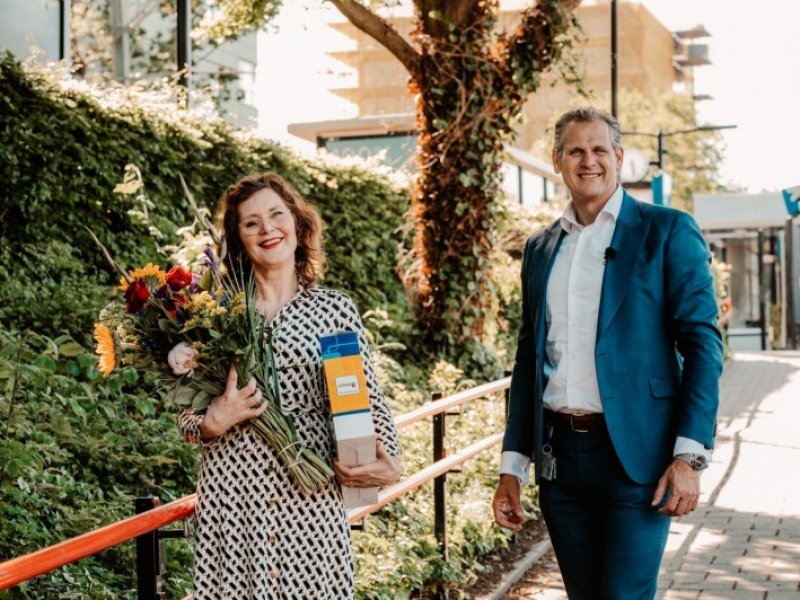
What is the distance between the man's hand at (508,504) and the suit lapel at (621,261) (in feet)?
2.13

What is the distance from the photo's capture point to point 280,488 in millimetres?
3295

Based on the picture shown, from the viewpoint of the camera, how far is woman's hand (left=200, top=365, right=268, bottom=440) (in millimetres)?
3184

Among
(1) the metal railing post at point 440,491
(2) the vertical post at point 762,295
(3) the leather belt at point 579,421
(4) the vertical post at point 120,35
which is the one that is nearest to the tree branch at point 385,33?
Answer: (1) the metal railing post at point 440,491

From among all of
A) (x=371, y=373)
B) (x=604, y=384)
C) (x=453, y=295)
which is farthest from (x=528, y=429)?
(x=453, y=295)

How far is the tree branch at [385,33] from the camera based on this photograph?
1187 centimetres

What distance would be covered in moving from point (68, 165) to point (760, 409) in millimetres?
10482

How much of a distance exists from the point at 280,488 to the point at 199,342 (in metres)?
0.45

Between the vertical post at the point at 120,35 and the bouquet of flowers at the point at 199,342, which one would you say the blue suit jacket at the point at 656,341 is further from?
the vertical post at the point at 120,35

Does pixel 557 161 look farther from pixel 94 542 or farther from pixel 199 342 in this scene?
pixel 94 542

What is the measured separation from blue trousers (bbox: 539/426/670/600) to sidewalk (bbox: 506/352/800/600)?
311cm

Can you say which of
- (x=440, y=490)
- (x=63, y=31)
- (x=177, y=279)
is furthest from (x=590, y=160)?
(x=63, y=31)

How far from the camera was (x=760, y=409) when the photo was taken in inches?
648

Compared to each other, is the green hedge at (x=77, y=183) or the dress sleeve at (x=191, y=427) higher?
the green hedge at (x=77, y=183)

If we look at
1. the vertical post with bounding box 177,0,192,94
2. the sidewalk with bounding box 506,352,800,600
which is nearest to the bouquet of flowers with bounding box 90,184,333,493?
the sidewalk with bounding box 506,352,800,600
